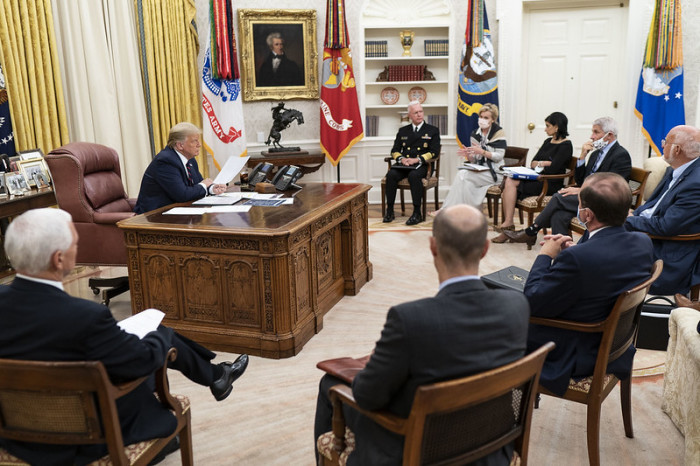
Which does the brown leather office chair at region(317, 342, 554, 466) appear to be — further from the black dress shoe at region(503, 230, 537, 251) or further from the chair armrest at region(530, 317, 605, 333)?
the black dress shoe at region(503, 230, 537, 251)

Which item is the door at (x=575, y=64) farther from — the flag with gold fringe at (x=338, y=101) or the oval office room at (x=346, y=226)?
the flag with gold fringe at (x=338, y=101)

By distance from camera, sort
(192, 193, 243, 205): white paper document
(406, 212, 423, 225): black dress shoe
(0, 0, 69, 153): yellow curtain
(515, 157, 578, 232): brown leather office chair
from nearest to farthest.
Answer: (192, 193, 243, 205): white paper document, (0, 0, 69, 153): yellow curtain, (515, 157, 578, 232): brown leather office chair, (406, 212, 423, 225): black dress shoe

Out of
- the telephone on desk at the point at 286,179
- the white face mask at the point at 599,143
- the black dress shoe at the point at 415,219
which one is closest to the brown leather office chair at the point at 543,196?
the white face mask at the point at 599,143

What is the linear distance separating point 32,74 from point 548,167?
4870mm

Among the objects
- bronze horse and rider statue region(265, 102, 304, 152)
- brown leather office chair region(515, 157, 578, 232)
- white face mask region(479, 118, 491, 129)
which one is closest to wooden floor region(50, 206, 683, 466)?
brown leather office chair region(515, 157, 578, 232)

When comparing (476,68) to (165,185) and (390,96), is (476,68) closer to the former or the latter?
(390,96)

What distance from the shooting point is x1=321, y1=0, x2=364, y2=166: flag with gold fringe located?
25.8ft

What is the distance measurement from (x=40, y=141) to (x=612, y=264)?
5.00 meters

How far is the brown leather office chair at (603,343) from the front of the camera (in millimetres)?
2328

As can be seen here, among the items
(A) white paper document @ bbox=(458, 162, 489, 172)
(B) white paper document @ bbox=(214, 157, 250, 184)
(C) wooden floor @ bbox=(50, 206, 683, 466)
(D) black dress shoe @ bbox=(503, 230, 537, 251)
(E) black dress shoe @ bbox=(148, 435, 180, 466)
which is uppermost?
(B) white paper document @ bbox=(214, 157, 250, 184)

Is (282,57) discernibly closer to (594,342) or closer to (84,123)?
(84,123)

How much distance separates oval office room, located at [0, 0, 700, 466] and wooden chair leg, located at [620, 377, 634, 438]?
0.6 inches

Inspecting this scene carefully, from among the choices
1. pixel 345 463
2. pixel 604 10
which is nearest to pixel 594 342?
pixel 345 463

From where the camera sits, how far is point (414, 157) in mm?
7422
